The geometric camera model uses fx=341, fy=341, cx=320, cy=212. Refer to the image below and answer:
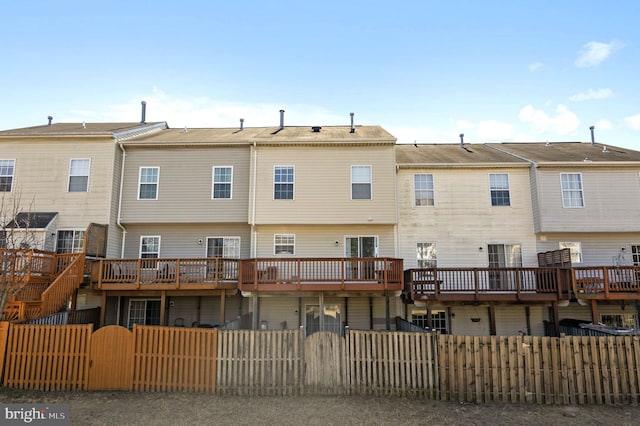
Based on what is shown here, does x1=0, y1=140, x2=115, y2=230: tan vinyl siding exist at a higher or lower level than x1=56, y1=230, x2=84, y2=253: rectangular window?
higher

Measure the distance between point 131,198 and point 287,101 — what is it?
9.61m

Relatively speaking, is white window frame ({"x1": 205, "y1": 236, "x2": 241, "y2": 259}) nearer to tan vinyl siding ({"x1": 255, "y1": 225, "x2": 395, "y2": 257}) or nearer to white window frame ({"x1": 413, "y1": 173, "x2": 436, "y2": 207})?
tan vinyl siding ({"x1": 255, "y1": 225, "x2": 395, "y2": 257})

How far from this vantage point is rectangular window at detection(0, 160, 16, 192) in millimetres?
14656

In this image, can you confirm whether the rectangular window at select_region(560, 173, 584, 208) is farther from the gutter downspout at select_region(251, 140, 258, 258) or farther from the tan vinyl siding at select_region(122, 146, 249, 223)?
the tan vinyl siding at select_region(122, 146, 249, 223)

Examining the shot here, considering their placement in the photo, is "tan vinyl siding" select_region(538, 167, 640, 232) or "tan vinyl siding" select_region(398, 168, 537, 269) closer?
"tan vinyl siding" select_region(538, 167, 640, 232)

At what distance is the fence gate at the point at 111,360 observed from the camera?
7.95 meters

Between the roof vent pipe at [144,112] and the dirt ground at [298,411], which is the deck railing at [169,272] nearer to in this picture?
the dirt ground at [298,411]

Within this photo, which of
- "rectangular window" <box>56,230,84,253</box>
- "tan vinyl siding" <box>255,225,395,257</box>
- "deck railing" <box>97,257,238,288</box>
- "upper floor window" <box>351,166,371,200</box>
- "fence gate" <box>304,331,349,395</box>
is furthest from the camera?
"tan vinyl siding" <box>255,225,395,257</box>

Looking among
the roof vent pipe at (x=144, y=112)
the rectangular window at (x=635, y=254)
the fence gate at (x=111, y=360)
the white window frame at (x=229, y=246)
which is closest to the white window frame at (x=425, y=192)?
the white window frame at (x=229, y=246)

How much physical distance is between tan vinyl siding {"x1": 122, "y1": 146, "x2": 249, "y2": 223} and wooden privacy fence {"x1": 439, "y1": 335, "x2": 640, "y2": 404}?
10072 millimetres

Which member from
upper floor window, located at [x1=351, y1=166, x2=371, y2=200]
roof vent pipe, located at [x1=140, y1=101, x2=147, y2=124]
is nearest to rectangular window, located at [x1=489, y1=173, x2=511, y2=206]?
upper floor window, located at [x1=351, y1=166, x2=371, y2=200]

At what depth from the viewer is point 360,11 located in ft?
49.8
